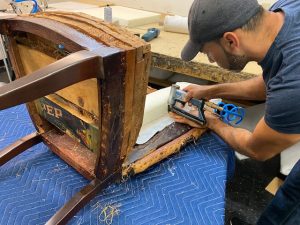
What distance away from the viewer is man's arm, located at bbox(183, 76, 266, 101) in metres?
1.03

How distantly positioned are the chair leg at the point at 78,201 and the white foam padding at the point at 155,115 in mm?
228

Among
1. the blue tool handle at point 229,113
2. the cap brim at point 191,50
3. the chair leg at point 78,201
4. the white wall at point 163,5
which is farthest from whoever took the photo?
the white wall at point 163,5

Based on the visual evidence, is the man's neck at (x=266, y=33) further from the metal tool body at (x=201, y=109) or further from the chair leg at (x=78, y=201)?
the chair leg at (x=78, y=201)

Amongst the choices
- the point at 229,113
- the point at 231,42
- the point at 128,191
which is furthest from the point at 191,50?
the point at 128,191

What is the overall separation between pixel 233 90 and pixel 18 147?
843 mm

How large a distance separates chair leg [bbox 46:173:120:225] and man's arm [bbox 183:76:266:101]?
1.56ft

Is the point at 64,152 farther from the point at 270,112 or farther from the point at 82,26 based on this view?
the point at 270,112

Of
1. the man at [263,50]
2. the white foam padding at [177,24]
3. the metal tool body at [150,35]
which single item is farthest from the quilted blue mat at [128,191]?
the white foam padding at [177,24]

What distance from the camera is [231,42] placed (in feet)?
2.55

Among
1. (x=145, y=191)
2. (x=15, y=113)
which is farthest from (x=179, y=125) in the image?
(x=15, y=113)

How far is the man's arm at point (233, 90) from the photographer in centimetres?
103

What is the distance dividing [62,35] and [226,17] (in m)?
0.45

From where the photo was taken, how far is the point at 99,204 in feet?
2.39

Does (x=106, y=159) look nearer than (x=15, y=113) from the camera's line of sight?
Yes
